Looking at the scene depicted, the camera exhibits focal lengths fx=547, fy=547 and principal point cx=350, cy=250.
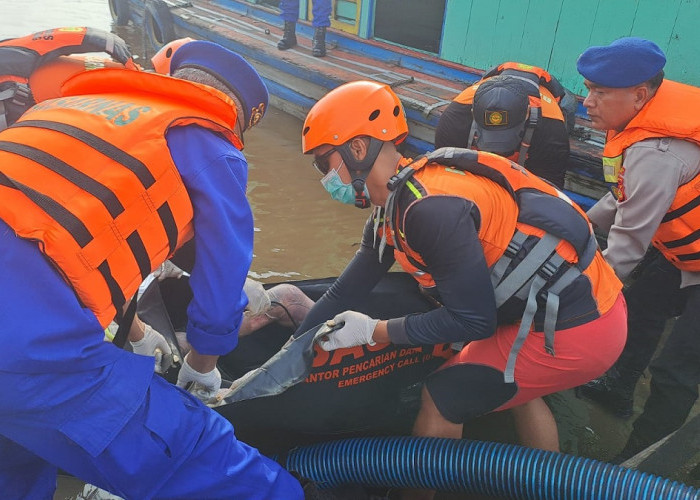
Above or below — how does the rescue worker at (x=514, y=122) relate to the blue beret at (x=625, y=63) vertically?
below

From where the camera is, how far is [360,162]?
7.05 ft

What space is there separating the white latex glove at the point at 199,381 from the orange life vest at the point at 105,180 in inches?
26.5

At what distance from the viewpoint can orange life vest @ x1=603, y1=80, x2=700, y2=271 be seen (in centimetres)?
244

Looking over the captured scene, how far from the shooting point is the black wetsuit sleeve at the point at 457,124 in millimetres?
3600

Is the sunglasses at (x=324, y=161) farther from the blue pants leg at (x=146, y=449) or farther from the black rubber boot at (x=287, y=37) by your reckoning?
the black rubber boot at (x=287, y=37)

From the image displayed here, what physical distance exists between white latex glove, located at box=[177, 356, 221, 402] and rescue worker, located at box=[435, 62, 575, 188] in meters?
2.21

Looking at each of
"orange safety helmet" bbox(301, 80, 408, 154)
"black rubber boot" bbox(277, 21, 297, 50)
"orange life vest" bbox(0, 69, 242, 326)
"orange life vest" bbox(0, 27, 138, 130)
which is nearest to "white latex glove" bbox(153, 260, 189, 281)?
"orange life vest" bbox(0, 27, 138, 130)

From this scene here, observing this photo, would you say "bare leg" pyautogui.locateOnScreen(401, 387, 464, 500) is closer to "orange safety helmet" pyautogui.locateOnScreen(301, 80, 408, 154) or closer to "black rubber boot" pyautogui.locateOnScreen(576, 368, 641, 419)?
"orange safety helmet" pyautogui.locateOnScreen(301, 80, 408, 154)

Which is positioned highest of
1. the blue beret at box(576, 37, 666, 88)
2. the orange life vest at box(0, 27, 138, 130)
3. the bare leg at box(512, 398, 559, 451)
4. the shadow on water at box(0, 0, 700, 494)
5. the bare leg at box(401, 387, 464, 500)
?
the blue beret at box(576, 37, 666, 88)

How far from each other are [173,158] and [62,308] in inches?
19.9

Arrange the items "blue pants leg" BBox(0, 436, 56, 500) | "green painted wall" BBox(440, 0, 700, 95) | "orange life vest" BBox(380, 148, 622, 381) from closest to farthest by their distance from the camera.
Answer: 1. "blue pants leg" BBox(0, 436, 56, 500)
2. "orange life vest" BBox(380, 148, 622, 381)
3. "green painted wall" BBox(440, 0, 700, 95)

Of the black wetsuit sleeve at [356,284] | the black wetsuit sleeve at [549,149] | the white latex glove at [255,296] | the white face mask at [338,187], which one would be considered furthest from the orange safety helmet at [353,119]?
the black wetsuit sleeve at [549,149]

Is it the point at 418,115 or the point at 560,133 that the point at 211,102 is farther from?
the point at 418,115

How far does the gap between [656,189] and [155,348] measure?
7.56 feet
